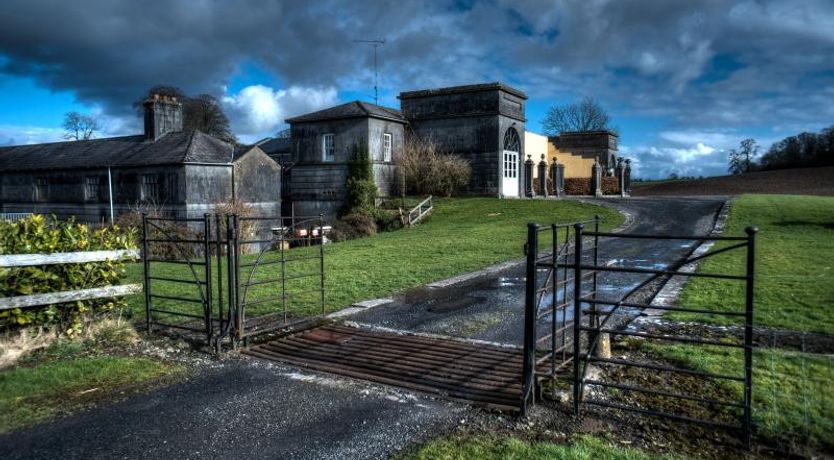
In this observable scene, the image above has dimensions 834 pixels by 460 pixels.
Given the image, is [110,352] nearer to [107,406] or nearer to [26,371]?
[26,371]

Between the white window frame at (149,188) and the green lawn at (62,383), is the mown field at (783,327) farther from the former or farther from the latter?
the white window frame at (149,188)

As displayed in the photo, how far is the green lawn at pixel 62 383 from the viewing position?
5.04m

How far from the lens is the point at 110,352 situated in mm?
6961

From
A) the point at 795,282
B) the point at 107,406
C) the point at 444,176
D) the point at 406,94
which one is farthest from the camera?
the point at 406,94

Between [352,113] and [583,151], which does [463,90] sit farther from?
[583,151]

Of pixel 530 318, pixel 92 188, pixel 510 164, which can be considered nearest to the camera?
pixel 530 318

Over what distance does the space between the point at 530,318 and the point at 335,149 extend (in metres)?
29.0

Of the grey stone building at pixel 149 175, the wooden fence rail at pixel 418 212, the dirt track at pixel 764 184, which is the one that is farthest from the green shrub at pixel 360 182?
the dirt track at pixel 764 184

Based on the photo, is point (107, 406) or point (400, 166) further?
point (400, 166)

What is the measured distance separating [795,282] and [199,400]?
10.1 m

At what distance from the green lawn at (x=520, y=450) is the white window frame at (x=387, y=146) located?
1168 inches

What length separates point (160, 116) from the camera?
1268 inches

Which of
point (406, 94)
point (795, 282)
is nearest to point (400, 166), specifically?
point (406, 94)

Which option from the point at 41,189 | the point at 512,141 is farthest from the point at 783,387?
the point at 41,189
